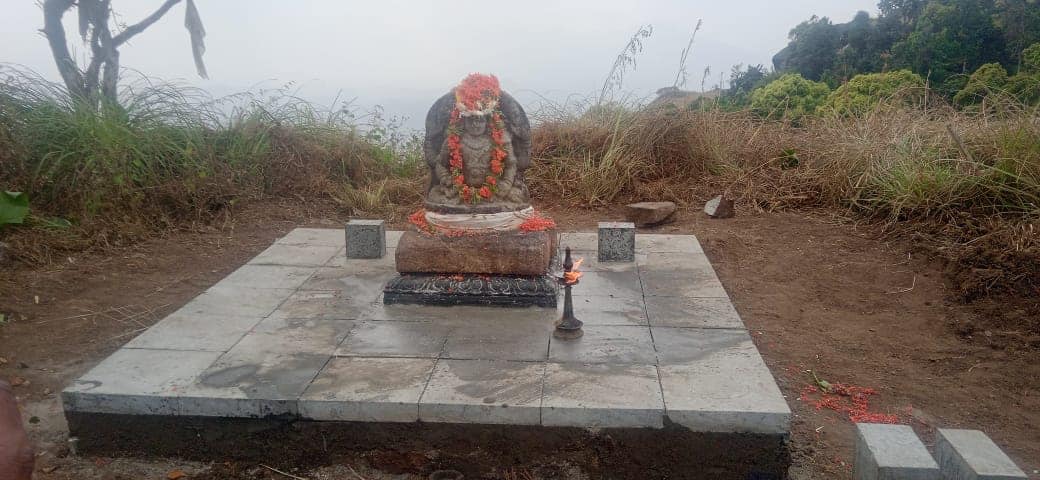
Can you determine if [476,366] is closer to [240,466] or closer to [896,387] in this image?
[240,466]

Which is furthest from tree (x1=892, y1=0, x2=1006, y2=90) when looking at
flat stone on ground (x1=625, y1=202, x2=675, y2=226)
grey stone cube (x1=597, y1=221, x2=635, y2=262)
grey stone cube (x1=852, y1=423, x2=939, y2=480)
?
grey stone cube (x1=852, y1=423, x2=939, y2=480)

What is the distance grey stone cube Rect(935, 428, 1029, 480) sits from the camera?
93.0 inches

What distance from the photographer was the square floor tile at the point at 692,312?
416 centimetres

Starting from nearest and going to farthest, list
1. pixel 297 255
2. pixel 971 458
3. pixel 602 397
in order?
1. pixel 971 458
2. pixel 602 397
3. pixel 297 255

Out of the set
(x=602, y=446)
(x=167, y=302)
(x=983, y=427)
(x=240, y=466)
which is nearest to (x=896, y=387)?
(x=983, y=427)

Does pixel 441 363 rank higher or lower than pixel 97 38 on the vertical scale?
lower

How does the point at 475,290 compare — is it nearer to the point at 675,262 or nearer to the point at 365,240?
the point at 365,240

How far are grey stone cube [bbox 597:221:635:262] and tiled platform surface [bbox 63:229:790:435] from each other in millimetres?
519

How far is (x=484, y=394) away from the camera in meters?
3.28

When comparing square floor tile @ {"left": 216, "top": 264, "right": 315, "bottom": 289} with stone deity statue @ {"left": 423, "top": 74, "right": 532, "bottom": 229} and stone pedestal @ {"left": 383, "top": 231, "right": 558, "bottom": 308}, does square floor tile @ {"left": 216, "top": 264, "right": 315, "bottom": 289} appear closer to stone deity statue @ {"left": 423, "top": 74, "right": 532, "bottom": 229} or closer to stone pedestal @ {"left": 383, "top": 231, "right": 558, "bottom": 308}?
stone pedestal @ {"left": 383, "top": 231, "right": 558, "bottom": 308}

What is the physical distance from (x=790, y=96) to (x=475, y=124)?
7.15 m

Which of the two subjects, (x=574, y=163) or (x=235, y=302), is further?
(x=574, y=163)

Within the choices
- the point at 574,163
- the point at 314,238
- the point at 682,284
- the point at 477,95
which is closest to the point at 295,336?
the point at 477,95

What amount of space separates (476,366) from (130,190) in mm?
4687
